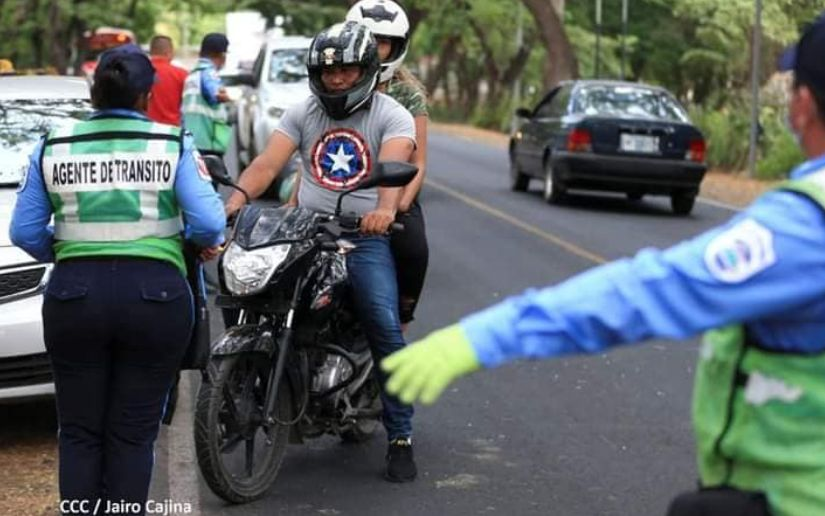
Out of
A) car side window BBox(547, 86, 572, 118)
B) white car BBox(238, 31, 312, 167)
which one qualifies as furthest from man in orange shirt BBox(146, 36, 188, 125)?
car side window BBox(547, 86, 572, 118)

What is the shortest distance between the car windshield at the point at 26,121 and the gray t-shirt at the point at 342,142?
228 centimetres

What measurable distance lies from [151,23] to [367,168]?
123 ft

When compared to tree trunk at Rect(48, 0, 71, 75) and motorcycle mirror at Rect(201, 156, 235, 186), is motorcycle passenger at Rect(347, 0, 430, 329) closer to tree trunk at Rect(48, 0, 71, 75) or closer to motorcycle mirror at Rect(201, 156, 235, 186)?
motorcycle mirror at Rect(201, 156, 235, 186)

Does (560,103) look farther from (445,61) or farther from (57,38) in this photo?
(445,61)

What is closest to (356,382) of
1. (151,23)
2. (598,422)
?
(598,422)

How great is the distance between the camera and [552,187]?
19.3 m

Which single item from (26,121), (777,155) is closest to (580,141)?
(777,155)

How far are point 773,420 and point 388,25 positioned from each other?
4218 millimetres

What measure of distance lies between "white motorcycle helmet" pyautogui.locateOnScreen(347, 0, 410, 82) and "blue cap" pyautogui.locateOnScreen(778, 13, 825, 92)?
395cm

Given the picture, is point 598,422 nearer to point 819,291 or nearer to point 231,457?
point 231,457

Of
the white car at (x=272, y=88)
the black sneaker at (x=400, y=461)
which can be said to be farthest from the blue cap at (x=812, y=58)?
the white car at (x=272, y=88)

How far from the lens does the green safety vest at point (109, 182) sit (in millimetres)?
4648

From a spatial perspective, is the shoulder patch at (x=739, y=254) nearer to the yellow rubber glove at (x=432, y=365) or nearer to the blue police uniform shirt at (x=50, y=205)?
the yellow rubber glove at (x=432, y=365)

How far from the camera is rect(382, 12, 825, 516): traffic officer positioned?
7.87ft
